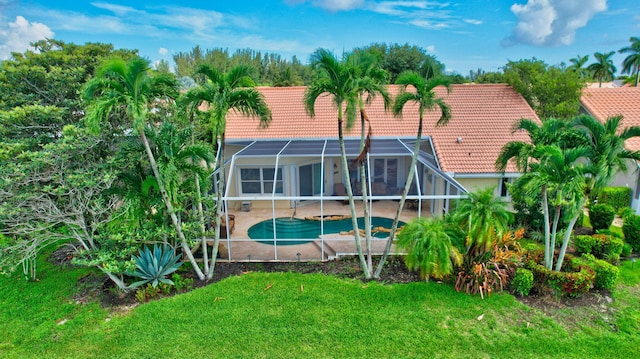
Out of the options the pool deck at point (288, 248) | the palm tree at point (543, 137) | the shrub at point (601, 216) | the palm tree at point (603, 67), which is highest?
the palm tree at point (603, 67)

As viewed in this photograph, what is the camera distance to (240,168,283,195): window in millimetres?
19672

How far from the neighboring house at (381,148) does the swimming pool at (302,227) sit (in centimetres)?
161

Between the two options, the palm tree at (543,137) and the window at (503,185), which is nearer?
the palm tree at (543,137)

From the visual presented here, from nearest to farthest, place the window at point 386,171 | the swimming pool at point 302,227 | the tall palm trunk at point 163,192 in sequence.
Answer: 1. the tall palm trunk at point 163,192
2. the swimming pool at point 302,227
3. the window at point 386,171

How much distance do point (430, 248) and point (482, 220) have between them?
1771 mm

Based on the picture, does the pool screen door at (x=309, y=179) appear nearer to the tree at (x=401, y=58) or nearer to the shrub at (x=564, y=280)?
the shrub at (x=564, y=280)

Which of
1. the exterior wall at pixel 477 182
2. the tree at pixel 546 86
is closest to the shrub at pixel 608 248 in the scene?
the exterior wall at pixel 477 182

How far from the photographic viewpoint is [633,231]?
13.4 metres

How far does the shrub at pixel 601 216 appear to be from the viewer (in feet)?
47.9

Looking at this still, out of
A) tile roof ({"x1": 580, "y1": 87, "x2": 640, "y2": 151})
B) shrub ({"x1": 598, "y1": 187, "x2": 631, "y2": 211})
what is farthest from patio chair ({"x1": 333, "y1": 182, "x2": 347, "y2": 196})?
tile roof ({"x1": 580, "y1": 87, "x2": 640, "y2": 151})

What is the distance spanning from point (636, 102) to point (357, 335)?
25515 mm

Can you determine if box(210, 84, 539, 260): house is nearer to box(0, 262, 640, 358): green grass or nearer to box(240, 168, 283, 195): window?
box(240, 168, 283, 195): window

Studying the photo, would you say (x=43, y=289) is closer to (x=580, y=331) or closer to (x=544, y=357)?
(x=544, y=357)

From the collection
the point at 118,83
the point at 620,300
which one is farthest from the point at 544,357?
the point at 118,83
